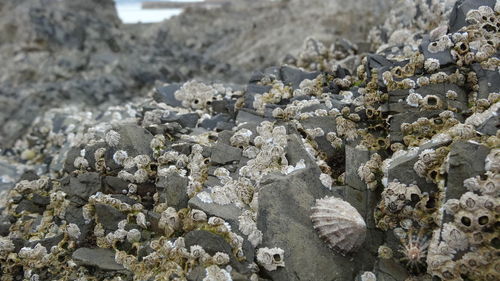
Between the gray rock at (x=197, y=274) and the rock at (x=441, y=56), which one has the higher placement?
the rock at (x=441, y=56)

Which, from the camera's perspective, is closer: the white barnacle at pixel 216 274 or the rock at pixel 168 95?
the white barnacle at pixel 216 274

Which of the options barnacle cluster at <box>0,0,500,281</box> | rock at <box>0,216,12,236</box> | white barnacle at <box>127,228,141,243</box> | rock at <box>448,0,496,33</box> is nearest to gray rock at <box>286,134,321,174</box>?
barnacle cluster at <box>0,0,500,281</box>

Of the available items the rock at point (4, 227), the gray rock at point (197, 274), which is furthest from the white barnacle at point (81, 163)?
the gray rock at point (197, 274)

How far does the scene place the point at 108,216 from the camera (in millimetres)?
4305

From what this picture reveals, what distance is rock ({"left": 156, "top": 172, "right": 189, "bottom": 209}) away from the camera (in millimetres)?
4152

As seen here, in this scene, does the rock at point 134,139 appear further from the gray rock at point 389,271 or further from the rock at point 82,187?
the gray rock at point 389,271

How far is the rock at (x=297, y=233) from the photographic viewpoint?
12.0 ft

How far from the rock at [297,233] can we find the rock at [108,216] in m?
1.37

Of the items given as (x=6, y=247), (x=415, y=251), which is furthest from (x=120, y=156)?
(x=415, y=251)

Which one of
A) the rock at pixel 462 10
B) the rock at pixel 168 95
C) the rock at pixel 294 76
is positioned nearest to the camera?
the rock at pixel 462 10

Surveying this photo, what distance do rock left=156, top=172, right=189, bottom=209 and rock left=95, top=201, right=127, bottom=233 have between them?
1.42ft

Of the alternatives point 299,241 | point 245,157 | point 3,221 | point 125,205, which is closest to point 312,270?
point 299,241

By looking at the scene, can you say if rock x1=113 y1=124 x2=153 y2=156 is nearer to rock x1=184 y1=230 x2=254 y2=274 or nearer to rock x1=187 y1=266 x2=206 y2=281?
rock x1=184 y1=230 x2=254 y2=274

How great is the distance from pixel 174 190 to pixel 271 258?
3.73ft
